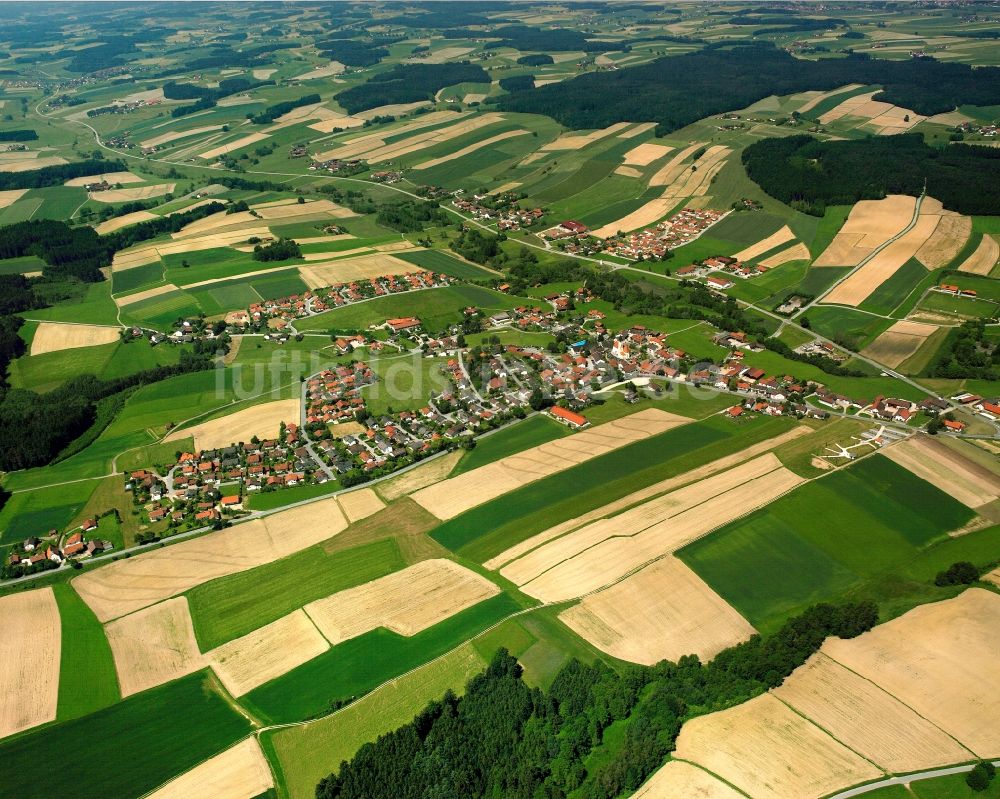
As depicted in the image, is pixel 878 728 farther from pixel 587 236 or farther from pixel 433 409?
pixel 587 236

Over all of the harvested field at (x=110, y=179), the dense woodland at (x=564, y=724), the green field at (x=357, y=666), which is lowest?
the harvested field at (x=110, y=179)

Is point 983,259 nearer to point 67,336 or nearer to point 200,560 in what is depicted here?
point 200,560

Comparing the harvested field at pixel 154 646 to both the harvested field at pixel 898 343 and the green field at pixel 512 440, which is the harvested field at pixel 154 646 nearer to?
the green field at pixel 512 440

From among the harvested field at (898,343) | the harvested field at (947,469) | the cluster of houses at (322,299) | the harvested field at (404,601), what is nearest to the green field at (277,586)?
the harvested field at (404,601)

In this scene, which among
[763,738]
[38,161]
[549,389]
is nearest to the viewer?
[763,738]

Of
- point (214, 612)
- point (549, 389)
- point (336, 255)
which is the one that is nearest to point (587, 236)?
point (336, 255)

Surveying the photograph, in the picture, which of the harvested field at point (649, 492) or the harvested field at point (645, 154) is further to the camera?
the harvested field at point (645, 154)
